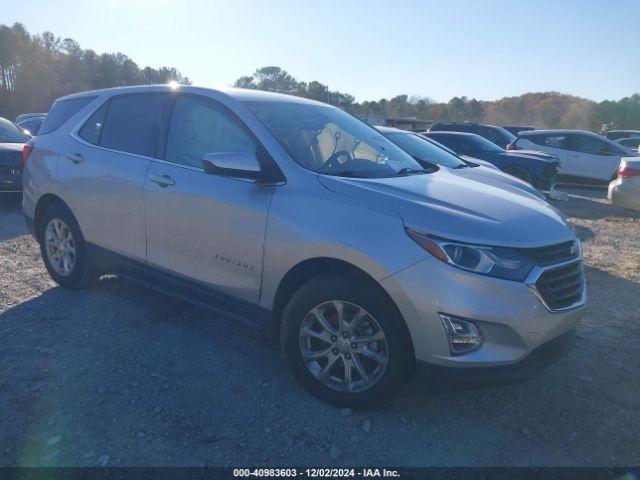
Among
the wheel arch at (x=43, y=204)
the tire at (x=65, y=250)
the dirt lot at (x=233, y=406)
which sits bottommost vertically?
the dirt lot at (x=233, y=406)

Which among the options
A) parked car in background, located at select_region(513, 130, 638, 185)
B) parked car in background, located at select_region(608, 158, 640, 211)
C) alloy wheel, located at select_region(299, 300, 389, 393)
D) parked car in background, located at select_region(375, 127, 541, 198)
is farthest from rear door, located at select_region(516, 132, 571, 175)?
alloy wheel, located at select_region(299, 300, 389, 393)

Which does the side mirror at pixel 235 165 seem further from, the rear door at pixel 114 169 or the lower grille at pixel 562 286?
the lower grille at pixel 562 286

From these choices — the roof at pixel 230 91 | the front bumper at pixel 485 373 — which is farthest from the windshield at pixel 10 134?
the front bumper at pixel 485 373

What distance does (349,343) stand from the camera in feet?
10.4

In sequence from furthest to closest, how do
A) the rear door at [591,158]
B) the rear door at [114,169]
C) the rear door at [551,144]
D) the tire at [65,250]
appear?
the rear door at [551,144], the rear door at [591,158], the tire at [65,250], the rear door at [114,169]

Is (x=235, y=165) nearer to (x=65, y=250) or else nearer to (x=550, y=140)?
(x=65, y=250)

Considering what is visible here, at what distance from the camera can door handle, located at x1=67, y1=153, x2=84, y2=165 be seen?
15.4 feet

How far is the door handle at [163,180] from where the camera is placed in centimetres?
394

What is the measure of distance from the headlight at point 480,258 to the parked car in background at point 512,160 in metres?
9.25

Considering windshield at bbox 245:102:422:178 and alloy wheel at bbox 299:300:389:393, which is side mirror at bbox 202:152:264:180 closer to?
windshield at bbox 245:102:422:178

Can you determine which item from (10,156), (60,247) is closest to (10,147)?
(10,156)

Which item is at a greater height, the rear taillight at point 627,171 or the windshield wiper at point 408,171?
the windshield wiper at point 408,171

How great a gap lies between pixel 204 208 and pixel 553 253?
220 cm

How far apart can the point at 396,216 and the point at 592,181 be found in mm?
13678
